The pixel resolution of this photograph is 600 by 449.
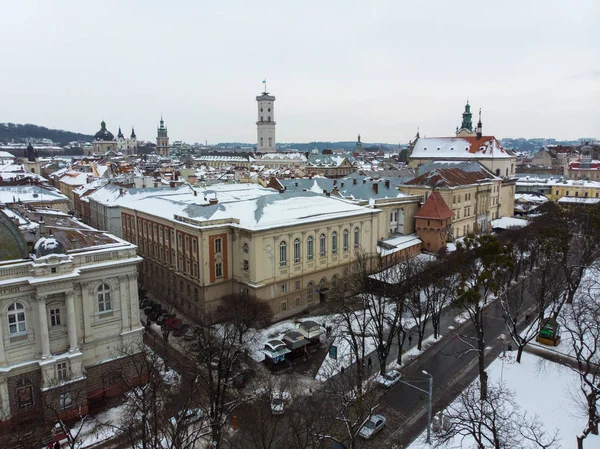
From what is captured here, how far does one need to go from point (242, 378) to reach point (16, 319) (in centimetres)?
1461

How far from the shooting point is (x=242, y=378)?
104 ft

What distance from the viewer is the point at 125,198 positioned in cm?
6222

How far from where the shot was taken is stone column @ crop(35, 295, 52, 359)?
2627 centimetres

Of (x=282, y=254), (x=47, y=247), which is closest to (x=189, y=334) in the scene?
(x=282, y=254)

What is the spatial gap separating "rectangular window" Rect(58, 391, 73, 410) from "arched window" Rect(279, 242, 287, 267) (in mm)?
21707

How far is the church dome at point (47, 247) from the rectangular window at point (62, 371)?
6.89m

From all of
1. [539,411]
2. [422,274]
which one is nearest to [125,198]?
[422,274]

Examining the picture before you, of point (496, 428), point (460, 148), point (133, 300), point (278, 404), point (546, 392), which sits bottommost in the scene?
point (546, 392)

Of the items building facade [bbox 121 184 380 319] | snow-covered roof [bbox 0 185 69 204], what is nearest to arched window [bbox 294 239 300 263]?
building facade [bbox 121 184 380 319]

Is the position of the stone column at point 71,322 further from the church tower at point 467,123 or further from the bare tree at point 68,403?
the church tower at point 467,123

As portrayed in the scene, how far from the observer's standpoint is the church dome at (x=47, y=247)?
86.4 ft

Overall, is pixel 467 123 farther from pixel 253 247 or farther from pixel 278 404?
pixel 278 404

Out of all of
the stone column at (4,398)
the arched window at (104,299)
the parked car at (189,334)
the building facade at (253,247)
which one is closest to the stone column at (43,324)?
the stone column at (4,398)

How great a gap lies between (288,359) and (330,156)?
417 feet
